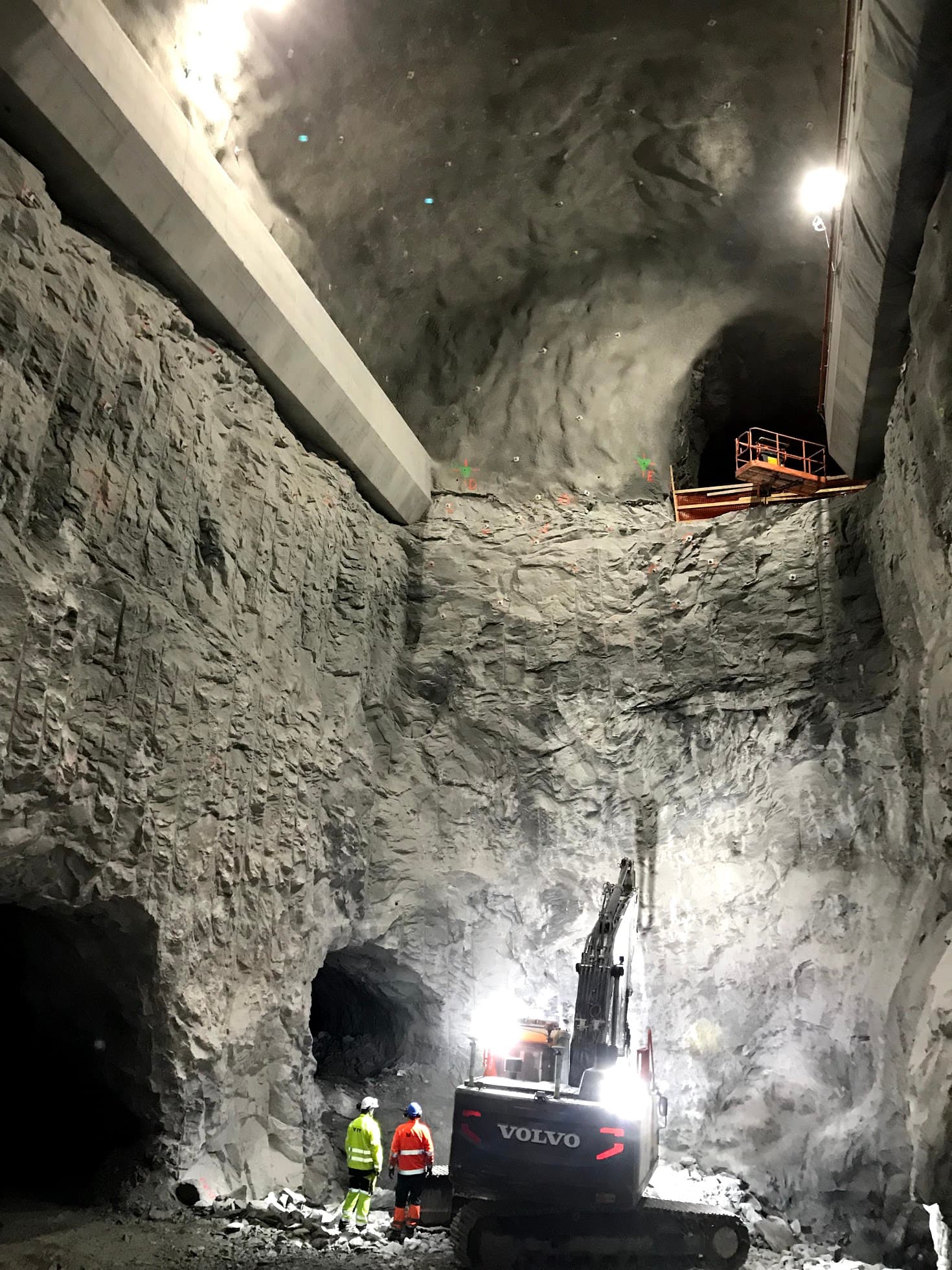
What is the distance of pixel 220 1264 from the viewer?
268 inches

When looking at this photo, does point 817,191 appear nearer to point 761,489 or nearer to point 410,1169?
point 761,489

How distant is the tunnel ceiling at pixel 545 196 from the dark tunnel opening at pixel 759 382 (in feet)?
0.16

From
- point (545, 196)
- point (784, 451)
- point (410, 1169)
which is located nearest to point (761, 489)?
point (784, 451)

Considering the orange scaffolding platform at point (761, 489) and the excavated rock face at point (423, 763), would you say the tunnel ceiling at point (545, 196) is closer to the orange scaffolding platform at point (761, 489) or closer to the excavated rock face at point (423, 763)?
the orange scaffolding platform at point (761, 489)

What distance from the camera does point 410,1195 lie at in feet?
27.1

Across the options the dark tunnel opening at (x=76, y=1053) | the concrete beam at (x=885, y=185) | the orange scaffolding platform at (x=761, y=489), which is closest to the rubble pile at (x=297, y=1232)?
the dark tunnel opening at (x=76, y=1053)

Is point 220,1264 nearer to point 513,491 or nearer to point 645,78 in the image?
point 513,491

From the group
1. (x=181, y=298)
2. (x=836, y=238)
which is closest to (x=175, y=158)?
(x=181, y=298)

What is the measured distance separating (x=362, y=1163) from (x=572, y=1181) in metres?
2.32

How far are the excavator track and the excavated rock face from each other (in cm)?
198

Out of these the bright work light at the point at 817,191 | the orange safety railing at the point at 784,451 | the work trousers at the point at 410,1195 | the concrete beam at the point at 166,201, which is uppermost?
the bright work light at the point at 817,191

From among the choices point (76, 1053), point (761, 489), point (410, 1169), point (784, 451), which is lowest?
point (410, 1169)

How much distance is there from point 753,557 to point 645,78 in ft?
21.2

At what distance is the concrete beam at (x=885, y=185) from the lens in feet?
20.8
